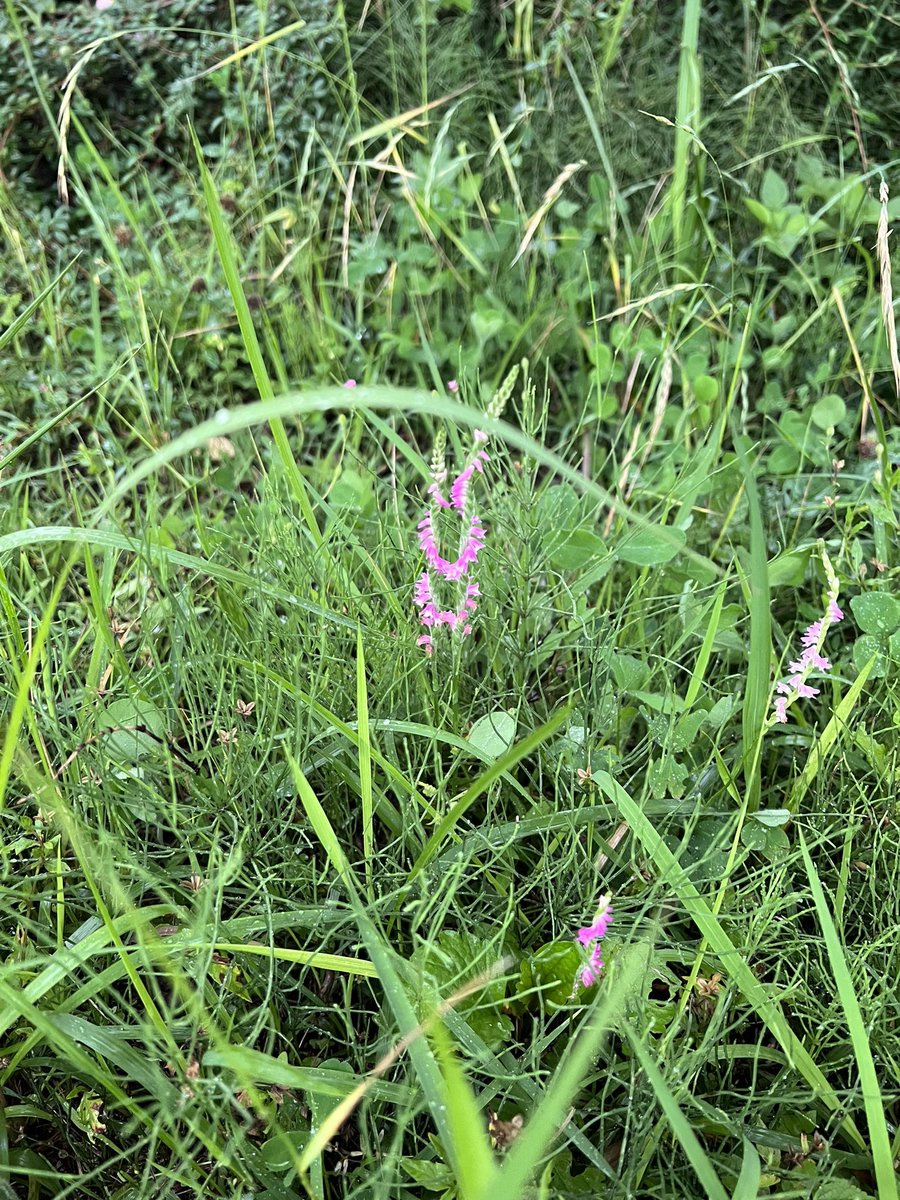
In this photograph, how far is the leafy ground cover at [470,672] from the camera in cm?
79

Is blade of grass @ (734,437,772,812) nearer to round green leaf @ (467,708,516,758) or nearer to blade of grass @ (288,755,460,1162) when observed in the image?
round green leaf @ (467,708,516,758)

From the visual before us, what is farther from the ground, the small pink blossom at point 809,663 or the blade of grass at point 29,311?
the blade of grass at point 29,311

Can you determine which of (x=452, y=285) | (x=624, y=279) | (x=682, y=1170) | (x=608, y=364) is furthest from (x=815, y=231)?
(x=682, y=1170)

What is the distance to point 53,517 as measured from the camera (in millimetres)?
1590

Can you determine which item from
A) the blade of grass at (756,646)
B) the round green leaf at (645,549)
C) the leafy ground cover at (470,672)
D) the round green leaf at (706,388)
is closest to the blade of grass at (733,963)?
the leafy ground cover at (470,672)

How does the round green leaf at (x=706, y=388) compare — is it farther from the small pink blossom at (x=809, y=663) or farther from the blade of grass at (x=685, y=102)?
the small pink blossom at (x=809, y=663)

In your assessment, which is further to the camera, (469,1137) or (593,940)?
(593,940)

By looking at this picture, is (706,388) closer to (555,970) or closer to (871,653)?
(871,653)

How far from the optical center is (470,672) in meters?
1.20

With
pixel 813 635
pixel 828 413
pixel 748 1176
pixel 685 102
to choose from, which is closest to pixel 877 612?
pixel 813 635

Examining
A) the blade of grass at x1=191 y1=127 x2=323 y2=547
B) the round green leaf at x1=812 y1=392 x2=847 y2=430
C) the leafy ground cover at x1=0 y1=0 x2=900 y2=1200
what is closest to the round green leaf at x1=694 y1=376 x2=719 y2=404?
the leafy ground cover at x1=0 y1=0 x2=900 y2=1200

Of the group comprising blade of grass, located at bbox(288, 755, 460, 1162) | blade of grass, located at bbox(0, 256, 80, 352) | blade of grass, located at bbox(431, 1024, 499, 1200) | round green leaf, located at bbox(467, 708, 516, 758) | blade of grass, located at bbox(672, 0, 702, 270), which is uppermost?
blade of grass, located at bbox(0, 256, 80, 352)

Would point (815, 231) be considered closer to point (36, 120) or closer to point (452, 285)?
point (452, 285)

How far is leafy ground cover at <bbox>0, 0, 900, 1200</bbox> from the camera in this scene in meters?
0.79
